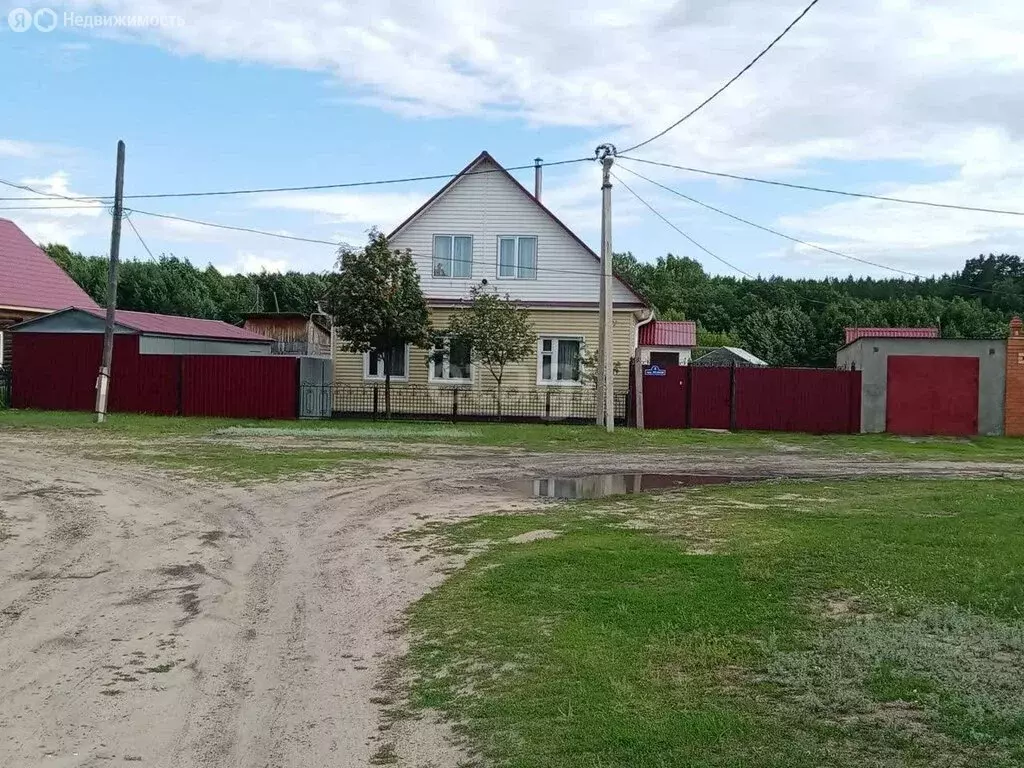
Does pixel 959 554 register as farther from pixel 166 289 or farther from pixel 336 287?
pixel 166 289

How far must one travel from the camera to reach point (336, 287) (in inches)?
1106

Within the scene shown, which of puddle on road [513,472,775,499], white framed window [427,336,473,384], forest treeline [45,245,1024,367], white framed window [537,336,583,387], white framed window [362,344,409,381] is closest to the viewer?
puddle on road [513,472,775,499]

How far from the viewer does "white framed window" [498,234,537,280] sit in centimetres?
3184

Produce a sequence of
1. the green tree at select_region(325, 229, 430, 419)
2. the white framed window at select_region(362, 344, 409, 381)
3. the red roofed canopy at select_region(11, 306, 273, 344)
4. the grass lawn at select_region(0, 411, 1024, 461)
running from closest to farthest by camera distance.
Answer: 1. the grass lawn at select_region(0, 411, 1024, 461)
2. the green tree at select_region(325, 229, 430, 419)
3. the red roofed canopy at select_region(11, 306, 273, 344)
4. the white framed window at select_region(362, 344, 409, 381)

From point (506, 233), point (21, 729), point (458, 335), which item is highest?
point (506, 233)

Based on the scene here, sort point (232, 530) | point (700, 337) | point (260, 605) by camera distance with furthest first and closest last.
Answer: point (700, 337)
point (232, 530)
point (260, 605)

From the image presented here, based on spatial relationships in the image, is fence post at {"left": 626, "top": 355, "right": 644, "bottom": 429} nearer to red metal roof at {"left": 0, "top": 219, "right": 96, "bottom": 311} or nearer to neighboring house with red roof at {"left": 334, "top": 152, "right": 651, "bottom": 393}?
neighboring house with red roof at {"left": 334, "top": 152, "right": 651, "bottom": 393}

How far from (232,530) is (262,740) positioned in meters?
5.96

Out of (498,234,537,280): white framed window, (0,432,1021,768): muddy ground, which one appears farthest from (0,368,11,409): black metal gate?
(0,432,1021,768): muddy ground

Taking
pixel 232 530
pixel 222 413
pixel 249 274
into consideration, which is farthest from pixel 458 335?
pixel 249 274

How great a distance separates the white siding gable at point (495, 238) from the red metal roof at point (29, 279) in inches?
538

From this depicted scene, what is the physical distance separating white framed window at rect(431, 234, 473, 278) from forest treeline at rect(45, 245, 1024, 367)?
22.8 meters

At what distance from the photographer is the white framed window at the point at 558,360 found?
31.6 metres

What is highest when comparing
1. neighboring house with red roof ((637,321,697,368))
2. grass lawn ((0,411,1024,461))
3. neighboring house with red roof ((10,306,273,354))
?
neighboring house with red roof ((637,321,697,368))
